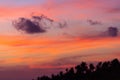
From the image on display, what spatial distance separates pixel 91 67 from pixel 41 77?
1101 inches

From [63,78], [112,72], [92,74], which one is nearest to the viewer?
[112,72]

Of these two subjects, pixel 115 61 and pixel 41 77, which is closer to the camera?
pixel 115 61

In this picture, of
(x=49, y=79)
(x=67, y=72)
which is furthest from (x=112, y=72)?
(x=49, y=79)

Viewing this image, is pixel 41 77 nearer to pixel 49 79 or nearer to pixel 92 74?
pixel 49 79

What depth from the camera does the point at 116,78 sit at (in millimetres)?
125125

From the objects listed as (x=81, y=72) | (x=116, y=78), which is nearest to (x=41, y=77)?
(x=81, y=72)

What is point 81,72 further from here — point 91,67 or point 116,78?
point 116,78

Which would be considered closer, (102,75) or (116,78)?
(116,78)

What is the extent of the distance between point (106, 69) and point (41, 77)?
38477mm

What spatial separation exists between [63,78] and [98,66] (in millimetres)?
19963

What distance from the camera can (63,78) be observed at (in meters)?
159

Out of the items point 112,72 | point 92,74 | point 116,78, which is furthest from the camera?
point 92,74

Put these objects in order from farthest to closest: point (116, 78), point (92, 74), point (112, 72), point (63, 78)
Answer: point (63, 78) < point (92, 74) < point (112, 72) < point (116, 78)

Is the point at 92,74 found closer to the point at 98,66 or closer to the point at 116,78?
the point at 98,66
